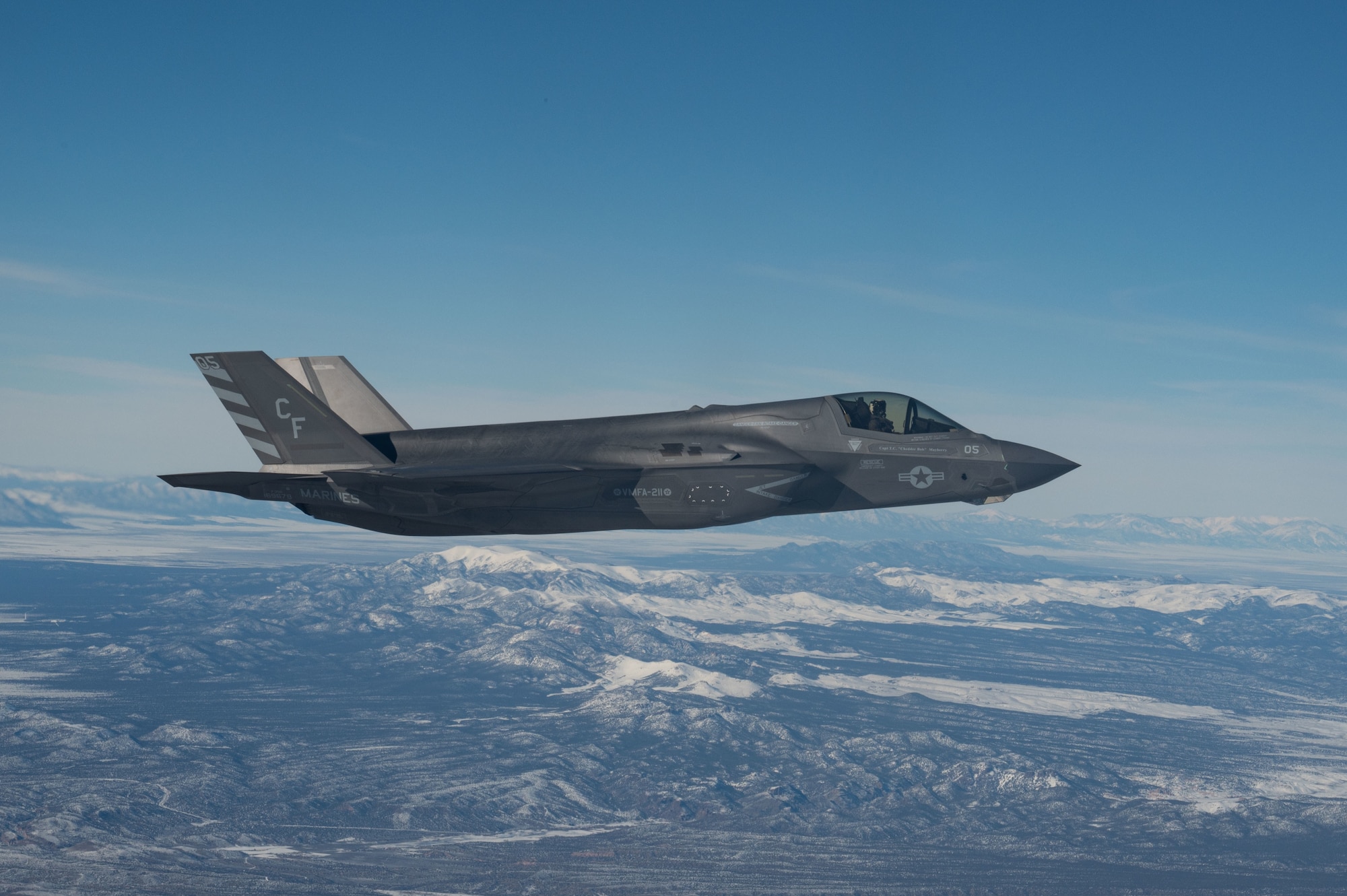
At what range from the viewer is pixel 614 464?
29.9 metres

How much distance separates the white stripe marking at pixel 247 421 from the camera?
2994 centimetres

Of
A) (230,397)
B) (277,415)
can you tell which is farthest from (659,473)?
(230,397)

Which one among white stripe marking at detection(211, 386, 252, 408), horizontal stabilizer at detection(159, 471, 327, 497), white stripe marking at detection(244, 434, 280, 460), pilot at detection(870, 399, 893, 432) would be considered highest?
pilot at detection(870, 399, 893, 432)

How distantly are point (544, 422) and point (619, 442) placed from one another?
2600 millimetres

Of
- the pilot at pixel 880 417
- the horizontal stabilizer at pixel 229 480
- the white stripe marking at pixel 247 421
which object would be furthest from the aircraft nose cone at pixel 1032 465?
the white stripe marking at pixel 247 421

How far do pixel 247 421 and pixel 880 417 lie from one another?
20.3 metres

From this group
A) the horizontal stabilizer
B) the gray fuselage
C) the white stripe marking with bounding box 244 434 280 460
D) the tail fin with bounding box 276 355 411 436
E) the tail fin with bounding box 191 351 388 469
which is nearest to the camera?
the horizontal stabilizer

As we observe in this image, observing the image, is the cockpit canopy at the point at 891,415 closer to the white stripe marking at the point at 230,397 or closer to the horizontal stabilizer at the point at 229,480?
the horizontal stabilizer at the point at 229,480

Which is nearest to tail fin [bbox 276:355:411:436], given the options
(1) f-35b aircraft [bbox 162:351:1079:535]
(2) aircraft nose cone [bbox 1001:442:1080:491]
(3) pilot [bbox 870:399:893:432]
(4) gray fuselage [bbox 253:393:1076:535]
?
(1) f-35b aircraft [bbox 162:351:1079:535]

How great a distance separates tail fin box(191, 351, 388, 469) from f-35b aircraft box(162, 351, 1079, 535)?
42mm

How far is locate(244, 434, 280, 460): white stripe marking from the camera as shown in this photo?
29984 millimetres

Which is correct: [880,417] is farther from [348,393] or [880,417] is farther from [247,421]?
[247,421]

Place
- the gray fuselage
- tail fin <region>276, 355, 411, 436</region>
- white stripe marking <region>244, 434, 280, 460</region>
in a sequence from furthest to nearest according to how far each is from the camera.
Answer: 1. tail fin <region>276, 355, 411, 436</region>
2. white stripe marking <region>244, 434, 280, 460</region>
3. the gray fuselage

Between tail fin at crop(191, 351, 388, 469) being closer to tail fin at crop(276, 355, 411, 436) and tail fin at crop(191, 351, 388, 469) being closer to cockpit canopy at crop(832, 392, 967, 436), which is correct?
tail fin at crop(276, 355, 411, 436)
